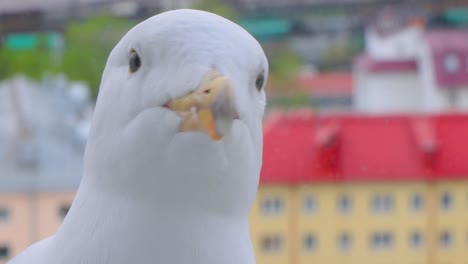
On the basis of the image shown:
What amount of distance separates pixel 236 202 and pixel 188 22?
89mm

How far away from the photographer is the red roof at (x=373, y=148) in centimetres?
132

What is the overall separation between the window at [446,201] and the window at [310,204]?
209 mm

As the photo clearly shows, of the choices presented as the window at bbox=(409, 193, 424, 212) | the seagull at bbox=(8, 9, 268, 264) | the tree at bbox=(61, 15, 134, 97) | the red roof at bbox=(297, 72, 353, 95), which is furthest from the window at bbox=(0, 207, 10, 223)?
the seagull at bbox=(8, 9, 268, 264)

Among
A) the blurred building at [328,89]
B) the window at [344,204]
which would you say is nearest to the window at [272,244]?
the window at [344,204]

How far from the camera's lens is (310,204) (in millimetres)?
1363

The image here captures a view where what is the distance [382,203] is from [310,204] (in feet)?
0.40

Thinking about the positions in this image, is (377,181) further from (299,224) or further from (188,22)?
(188,22)

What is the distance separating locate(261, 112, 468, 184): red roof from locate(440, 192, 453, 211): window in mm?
31

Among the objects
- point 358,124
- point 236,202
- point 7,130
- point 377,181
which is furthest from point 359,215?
point 236,202

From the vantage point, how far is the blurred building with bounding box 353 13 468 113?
158 cm

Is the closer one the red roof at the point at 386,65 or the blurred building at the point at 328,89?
the red roof at the point at 386,65

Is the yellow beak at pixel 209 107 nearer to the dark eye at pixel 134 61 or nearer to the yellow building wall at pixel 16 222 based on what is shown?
the dark eye at pixel 134 61

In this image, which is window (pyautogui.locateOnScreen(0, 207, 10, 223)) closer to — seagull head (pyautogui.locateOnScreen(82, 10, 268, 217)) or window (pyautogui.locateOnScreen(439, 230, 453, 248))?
window (pyautogui.locateOnScreen(439, 230, 453, 248))

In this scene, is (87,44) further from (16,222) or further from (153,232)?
(153,232)
